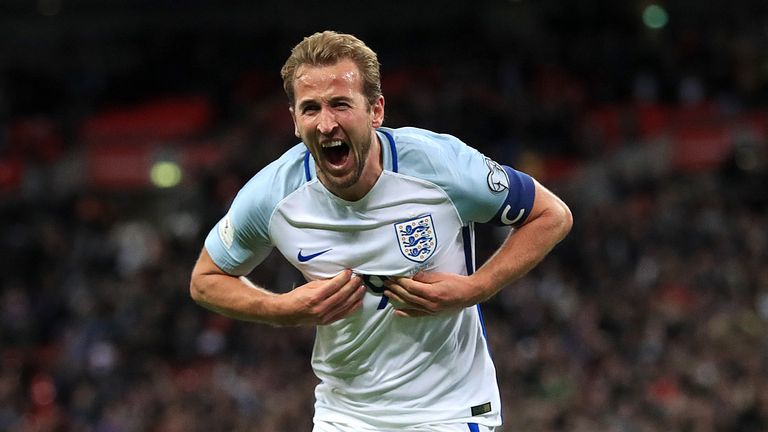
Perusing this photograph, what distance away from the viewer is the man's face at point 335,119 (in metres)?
3.78

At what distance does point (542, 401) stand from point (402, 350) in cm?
703

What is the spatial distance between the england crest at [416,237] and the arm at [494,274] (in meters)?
0.07

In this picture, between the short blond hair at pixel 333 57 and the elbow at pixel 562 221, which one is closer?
the short blond hair at pixel 333 57

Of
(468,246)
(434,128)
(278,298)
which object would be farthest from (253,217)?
(434,128)

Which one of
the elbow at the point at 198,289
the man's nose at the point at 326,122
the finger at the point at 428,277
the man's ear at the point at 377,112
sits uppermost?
the man's ear at the point at 377,112

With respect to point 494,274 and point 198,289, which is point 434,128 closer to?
point 198,289

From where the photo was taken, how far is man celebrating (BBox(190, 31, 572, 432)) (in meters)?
3.94

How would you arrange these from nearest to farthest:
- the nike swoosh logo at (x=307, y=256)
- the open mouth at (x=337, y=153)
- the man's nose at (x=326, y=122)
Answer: the man's nose at (x=326, y=122) < the open mouth at (x=337, y=153) < the nike swoosh logo at (x=307, y=256)

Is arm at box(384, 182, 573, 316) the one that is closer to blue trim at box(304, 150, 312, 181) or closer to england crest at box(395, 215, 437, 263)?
england crest at box(395, 215, 437, 263)

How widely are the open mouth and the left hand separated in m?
0.42

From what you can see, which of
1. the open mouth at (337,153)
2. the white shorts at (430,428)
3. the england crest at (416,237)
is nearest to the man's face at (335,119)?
the open mouth at (337,153)

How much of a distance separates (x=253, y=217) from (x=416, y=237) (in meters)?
0.54

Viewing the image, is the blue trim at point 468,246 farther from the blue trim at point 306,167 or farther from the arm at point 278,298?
the blue trim at point 306,167

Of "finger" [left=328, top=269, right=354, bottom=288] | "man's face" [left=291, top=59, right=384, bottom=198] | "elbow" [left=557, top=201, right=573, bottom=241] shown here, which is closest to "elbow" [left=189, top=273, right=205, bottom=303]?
"finger" [left=328, top=269, right=354, bottom=288]
